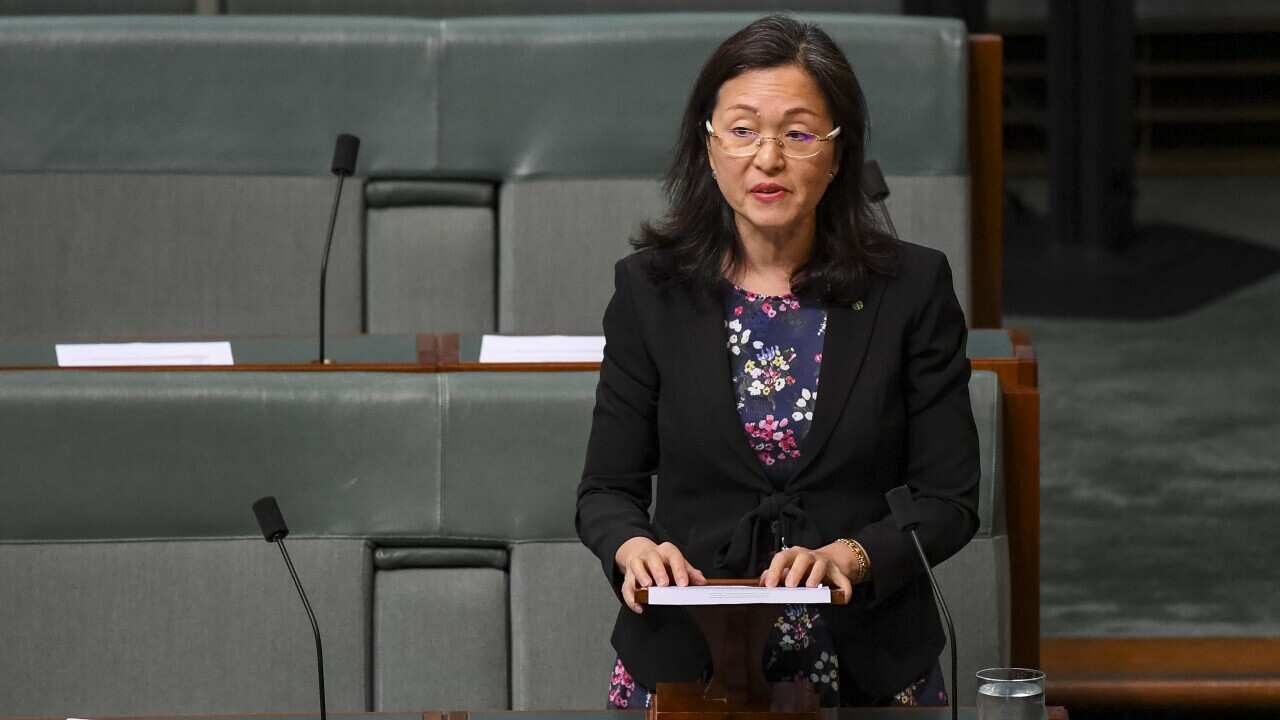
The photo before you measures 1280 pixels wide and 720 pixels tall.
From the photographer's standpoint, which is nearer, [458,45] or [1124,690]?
[1124,690]

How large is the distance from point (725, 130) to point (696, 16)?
4.36 feet

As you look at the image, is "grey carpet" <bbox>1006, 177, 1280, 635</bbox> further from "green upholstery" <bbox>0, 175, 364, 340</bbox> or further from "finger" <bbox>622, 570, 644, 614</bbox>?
"finger" <bbox>622, 570, 644, 614</bbox>

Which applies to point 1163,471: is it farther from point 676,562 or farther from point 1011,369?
point 676,562

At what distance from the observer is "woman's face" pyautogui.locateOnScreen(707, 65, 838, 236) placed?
4.08 ft

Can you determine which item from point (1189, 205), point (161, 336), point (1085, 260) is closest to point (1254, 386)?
point (1085, 260)

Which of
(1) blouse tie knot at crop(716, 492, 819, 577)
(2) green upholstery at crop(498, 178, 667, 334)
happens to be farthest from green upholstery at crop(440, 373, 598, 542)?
(2) green upholstery at crop(498, 178, 667, 334)

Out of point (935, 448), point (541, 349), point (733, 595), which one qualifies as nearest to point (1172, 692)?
point (541, 349)

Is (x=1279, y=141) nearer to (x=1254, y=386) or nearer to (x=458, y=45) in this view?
(x=1254, y=386)

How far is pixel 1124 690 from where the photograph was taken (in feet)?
6.72

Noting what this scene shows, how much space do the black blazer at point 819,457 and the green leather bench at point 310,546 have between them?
0.45 m

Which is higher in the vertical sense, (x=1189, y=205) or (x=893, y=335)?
(x=1189, y=205)

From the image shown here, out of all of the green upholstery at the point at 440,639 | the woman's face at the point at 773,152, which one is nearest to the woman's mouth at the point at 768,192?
the woman's face at the point at 773,152

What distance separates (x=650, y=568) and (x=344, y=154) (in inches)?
40.2

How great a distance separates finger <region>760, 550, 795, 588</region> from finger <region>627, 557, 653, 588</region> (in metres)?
0.08
